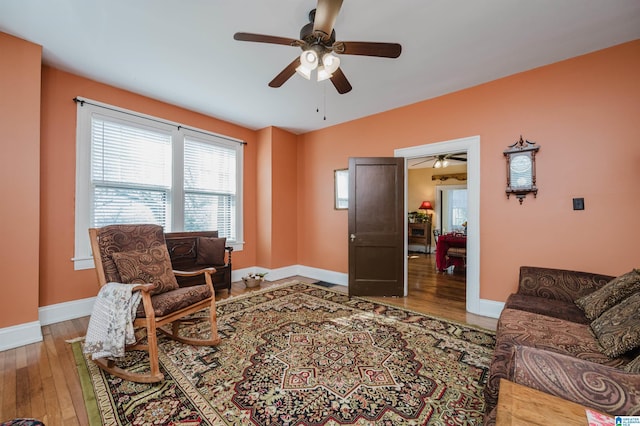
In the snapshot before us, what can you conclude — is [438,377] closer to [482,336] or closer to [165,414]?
[482,336]

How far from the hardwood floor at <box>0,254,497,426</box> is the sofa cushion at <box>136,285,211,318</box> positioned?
0.61m

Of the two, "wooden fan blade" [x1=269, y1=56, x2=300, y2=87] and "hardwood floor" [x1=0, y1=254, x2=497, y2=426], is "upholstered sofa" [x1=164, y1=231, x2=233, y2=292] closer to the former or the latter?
"hardwood floor" [x1=0, y1=254, x2=497, y2=426]

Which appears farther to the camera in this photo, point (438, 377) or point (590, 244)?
point (590, 244)

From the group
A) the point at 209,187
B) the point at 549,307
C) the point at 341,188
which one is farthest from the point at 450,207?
the point at 209,187

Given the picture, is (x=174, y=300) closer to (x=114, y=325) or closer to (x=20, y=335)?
(x=114, y=325)

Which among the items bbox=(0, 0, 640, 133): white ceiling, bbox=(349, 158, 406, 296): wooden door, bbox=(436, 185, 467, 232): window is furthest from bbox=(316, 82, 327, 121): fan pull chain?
bbox=(436, 185, 467, 232): window

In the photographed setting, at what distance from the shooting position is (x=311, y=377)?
1896 millimetres

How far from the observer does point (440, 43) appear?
8.07ft

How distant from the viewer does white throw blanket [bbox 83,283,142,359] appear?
6.21ft

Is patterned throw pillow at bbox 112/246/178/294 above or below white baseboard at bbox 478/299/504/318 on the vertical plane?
above

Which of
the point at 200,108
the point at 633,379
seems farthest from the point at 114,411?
the point at 200,108

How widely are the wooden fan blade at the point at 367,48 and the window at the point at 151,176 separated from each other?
3.08 metres

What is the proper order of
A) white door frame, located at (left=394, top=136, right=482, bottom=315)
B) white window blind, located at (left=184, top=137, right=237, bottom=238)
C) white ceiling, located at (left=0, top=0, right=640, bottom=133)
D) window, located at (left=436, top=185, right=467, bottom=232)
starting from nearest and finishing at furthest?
1. white ceiling, located at (left=0, top=0, right=640, bottom=133)
2. white door frame, located at (left=394, top=136, right=482, bottom=315)
3. white window blind, located at (left=184, top=137, right=237, bottom=238)
4. window, located at (left=436, top=185, right=467, bottom=232)

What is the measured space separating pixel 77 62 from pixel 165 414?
3556 mm
